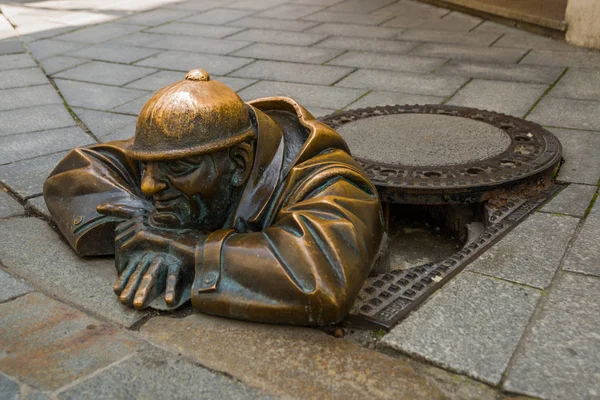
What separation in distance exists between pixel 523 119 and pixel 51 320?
2.84 metres

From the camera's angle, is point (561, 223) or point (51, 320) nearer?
point (51, 320)

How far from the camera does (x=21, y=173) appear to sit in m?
3.57

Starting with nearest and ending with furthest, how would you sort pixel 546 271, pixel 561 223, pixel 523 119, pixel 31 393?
pixel 31 393 → pixel 546 271 → pixel 561 223 → pixel 523 119

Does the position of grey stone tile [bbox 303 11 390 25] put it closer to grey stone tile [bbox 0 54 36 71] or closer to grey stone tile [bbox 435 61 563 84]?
grey stone tile [bbox 435 61 563 84]

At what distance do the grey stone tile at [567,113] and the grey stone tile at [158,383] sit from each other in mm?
2809

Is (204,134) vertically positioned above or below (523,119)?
above

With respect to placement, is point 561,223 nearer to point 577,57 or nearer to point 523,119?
point 523,119

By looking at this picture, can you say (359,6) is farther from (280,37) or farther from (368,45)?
(368,45)

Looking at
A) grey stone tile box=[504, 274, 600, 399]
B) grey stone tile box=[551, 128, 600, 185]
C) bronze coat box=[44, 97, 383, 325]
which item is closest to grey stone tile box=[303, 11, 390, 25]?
grey stone tile box=[551, 128, 600, 185]

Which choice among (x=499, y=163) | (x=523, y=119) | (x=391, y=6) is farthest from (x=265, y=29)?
(x=499, y=163)

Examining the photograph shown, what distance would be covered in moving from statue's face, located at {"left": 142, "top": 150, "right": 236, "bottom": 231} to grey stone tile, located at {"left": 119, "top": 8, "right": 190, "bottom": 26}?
5.38 m

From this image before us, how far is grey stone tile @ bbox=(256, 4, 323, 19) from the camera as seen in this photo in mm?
7379

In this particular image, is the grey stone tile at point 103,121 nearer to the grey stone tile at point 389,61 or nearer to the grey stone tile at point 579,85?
the grey stone tile at point 389,61

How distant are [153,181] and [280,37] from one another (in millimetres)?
4496
